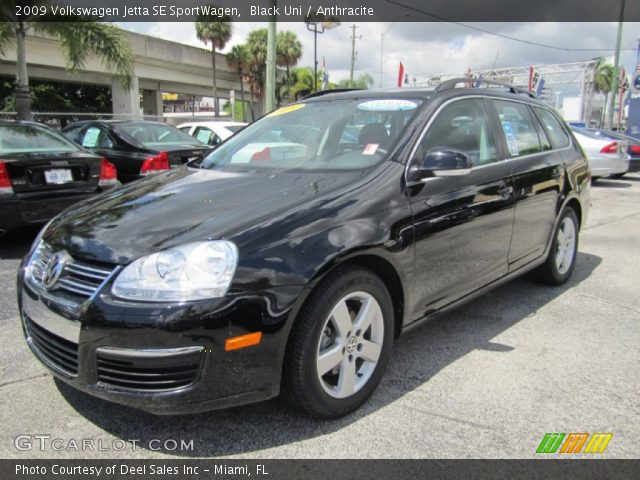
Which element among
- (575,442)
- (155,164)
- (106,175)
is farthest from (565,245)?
(155,164)

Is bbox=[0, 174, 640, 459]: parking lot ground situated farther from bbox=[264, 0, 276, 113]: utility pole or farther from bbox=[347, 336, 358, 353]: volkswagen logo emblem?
bbox=[264, 0, 276, 113]: utility pole

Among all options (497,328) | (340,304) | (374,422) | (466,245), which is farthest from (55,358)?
(497,328)

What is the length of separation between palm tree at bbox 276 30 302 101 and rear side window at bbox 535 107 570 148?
40.1 m

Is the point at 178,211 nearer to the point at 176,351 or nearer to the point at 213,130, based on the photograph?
the point at 176,351

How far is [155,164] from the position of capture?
23.7 feet

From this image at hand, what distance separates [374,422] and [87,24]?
12.8 m

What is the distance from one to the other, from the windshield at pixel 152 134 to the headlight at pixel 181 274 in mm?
5998

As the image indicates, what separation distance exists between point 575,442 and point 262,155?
94.5 inches

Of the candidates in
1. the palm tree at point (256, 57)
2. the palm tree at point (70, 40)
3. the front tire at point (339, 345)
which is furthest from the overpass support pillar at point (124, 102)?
the front tire at point (339, 345)

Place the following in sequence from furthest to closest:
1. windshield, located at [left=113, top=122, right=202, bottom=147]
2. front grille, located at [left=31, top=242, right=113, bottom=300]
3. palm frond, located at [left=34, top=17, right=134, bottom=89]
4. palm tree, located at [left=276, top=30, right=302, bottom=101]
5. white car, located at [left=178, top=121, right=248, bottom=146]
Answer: palm tree, located at [left=276, top=30, right=302, bottom=101], palm frond, located at [left=34, top=17, right=134, bottom=89], white car, located at [left=178, top=121, right=248, bottom=146], windshield, located at [left=113, top=122, right=202, bottom=147], front grille, located at [left=31, top=242, right=113, bottom=300]

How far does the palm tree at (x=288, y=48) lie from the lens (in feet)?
139

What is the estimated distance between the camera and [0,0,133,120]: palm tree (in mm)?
11434

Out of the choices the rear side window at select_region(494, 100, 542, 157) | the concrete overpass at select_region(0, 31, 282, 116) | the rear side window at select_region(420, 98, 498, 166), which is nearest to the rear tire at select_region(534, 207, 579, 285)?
the rear side window at select_region(494, 100, 542, 157)

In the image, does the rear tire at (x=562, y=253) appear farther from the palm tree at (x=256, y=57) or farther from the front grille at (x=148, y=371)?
the palm tree at (x=256, y=57)
